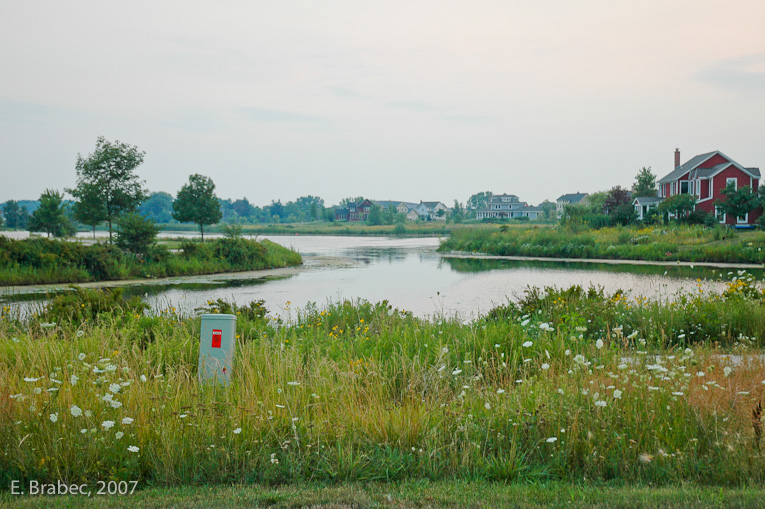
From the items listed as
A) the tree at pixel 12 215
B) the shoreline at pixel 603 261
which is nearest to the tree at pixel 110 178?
the shoreline at pixel 603 261

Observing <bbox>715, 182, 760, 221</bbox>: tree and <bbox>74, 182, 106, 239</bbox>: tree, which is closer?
<bbox>74, 182, 106, 239</bbox>: tree

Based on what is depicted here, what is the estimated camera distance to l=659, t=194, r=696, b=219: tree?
4650cm

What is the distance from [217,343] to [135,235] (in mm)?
24993

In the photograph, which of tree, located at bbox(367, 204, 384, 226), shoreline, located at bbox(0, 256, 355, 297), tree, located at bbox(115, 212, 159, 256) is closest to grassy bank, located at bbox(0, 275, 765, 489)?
shoreline, located at bbox(0, 256, 355, 297)

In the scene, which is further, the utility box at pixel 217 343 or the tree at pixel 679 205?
the tree at pixel 679 205

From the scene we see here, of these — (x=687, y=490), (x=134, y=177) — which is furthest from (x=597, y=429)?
(x=134, y=177)

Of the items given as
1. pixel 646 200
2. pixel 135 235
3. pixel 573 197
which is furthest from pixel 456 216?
pixel 135 235

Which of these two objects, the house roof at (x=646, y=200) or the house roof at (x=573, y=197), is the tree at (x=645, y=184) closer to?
the house roof at (x=646, y=200)

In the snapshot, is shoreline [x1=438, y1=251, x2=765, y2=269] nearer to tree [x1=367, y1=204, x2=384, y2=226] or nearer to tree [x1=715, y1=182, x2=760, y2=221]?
tree [x1=715, y1=182, x2=760, y2=221]

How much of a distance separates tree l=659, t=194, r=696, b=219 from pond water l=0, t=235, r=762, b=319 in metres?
16.7

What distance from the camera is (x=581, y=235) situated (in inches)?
1672

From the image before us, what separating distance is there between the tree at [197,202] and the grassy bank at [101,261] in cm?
1438

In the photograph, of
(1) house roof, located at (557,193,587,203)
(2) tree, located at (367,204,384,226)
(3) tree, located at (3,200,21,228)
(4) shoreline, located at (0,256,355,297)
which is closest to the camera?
(4) shoreline, located at (0,256,355,297)

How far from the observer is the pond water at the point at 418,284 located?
18.0 meters
